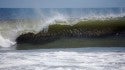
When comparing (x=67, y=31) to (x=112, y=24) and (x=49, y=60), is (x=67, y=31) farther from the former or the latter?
(x=49, y=60)

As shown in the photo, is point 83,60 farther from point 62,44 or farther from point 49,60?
point 62,44

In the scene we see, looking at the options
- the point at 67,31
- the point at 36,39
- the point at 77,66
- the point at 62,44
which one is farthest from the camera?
the point at 67,31

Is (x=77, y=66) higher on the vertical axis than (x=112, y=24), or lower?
lower

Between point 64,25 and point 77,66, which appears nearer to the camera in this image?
point 77,66

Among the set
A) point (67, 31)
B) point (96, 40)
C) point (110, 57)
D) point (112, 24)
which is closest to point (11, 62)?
point (110, 57)

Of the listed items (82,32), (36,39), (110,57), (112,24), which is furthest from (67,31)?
(110,57)

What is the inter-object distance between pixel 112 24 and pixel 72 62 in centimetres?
1410

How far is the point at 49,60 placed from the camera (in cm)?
976

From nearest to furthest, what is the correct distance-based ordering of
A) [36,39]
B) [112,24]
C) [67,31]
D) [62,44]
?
[62,44] → [36,39] → [67,31] → [112,24]

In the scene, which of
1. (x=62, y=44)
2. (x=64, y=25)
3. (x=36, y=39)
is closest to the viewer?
(x=62, y=44)

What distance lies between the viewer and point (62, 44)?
16.6 meters

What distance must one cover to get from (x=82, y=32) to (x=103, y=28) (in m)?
2.12

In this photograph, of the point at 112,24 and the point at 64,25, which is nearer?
the point at 64,25

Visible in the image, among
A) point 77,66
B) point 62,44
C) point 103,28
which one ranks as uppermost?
point 103,28
